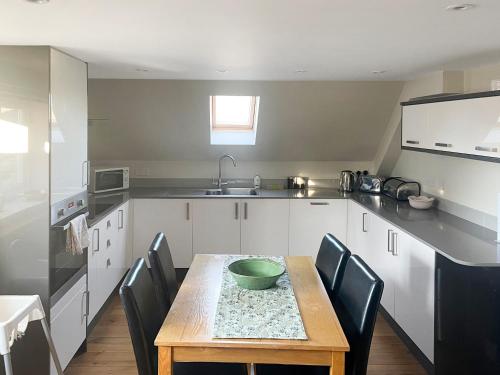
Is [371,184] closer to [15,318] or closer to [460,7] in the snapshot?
[460,7]

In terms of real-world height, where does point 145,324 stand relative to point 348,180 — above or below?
below

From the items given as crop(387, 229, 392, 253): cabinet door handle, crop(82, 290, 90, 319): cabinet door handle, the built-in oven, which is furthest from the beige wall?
crop(82, 290, 90, 319): cabinet door handle

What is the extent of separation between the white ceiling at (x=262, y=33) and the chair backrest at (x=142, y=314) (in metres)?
1.12

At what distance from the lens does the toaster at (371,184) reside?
482 centimetres

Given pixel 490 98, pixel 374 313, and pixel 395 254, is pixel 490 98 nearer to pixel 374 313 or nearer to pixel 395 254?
pixel 395 254

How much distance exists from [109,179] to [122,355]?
2.07 metres

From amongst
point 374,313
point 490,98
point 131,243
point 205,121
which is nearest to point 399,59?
point 490,98

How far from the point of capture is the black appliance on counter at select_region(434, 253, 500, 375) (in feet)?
8.17

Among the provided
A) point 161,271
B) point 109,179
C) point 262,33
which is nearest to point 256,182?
point 109,179

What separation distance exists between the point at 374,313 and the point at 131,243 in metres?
3.18

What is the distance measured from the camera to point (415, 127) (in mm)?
3719

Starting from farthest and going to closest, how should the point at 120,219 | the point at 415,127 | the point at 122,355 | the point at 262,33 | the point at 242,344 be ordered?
the point at 120,219 → the point at 415,127 → the point at 122,355 → the point at 262,33 → the point at 242,344

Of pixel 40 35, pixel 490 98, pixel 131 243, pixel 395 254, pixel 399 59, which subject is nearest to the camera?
pixel 40 35

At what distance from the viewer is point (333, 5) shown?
183cm
